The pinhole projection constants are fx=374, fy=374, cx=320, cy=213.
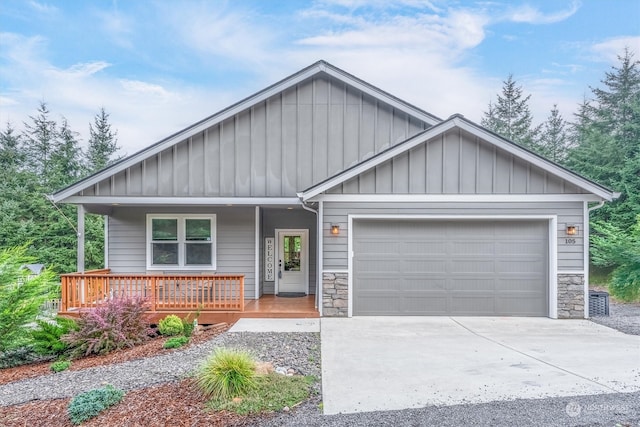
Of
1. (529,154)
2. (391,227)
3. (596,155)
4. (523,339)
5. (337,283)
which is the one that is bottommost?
(523,339)

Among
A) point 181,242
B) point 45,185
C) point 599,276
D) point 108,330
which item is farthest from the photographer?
point 45,185

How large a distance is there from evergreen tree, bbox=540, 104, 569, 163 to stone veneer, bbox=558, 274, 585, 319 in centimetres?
2154

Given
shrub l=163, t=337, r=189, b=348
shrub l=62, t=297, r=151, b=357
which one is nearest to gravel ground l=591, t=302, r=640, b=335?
shrub l=163, t=337, r=189, b=348

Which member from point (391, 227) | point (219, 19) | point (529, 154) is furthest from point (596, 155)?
point (219, 19)

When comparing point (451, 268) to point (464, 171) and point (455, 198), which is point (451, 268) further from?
point (464, 171)

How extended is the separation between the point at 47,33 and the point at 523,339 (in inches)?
750

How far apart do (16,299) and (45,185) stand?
18.2 m

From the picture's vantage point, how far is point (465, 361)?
5.18m

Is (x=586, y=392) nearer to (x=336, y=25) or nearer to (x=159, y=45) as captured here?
(x=336, y=25)

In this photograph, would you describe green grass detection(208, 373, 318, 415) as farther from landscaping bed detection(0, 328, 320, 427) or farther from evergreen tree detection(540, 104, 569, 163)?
evergreen tree detection(540, 104, 569, 163)

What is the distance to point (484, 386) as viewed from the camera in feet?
13.9

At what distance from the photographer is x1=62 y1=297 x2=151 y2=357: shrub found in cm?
631

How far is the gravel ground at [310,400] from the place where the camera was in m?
3.39

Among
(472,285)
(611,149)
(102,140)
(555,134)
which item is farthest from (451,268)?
(102,140)
